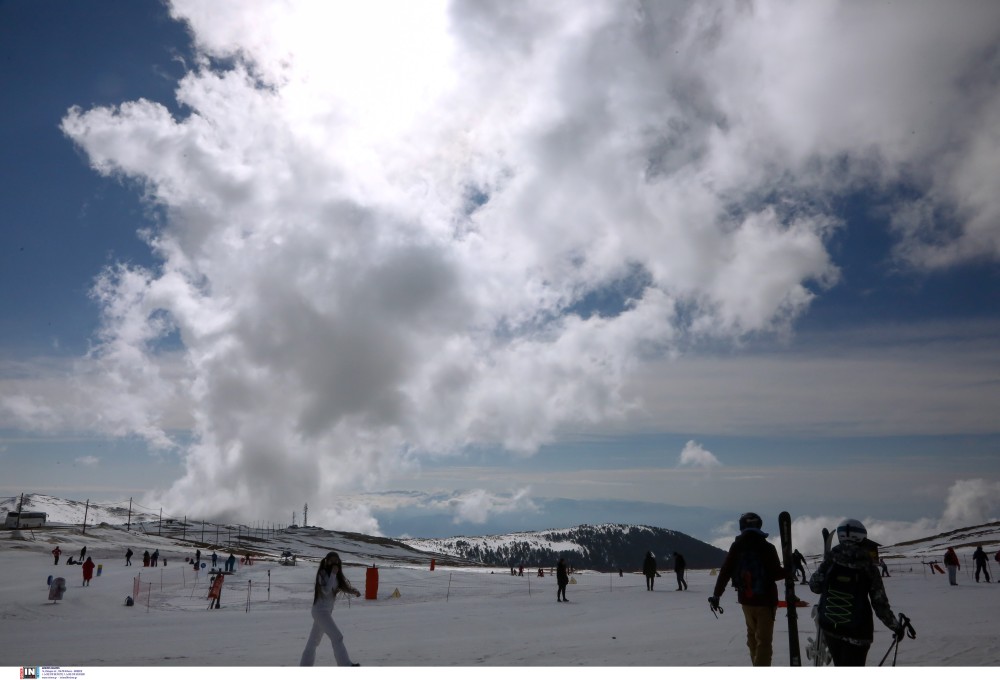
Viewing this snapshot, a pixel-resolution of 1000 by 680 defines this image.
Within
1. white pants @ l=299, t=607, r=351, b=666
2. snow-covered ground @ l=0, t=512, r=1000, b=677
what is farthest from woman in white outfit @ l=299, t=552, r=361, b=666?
snow-covered ground @ l=0, t=512, r=1000, b=677

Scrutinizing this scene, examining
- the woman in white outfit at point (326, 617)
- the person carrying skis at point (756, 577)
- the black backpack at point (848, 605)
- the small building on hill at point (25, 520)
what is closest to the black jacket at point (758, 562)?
the person carrying skis at point (756, 577)

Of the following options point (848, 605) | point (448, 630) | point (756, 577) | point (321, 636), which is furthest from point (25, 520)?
point (848, 605)

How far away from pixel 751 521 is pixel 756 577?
66 centimetres

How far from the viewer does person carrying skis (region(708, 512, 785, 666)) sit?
8.53 meters

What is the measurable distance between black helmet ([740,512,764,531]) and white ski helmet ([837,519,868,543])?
1.41 m

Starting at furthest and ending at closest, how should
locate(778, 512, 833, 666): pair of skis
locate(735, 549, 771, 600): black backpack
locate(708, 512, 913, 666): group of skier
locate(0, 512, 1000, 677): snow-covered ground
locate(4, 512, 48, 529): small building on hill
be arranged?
locate(4, 512, 48, 529): small building on hill < locate(0, 512, 1000, 677): snow-covered ground < locate(735, 549, 771, 600): black backpack < locate(778, 512, 833, 666): pair of skis < locate(708, 512, 913, 666): group of skier

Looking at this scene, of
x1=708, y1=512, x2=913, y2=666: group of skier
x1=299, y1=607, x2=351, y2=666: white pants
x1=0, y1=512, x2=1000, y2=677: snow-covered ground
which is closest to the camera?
x1=708, y1=512, x2=913, y2=666: group of skier

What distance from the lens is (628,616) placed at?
1959cm

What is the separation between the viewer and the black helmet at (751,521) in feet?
28.5

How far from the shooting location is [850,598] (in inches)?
282

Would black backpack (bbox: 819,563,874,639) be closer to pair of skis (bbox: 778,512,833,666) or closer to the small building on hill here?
pair of skis (bbox: 778,512,833,666)

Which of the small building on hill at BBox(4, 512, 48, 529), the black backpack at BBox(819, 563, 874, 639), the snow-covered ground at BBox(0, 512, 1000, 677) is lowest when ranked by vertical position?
the snow-covered ground at BBox(0, 512, 1000, 677)

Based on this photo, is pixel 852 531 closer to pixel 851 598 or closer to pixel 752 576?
pixel 851 598

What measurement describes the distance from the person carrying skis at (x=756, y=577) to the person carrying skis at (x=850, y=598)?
118 centimetres
